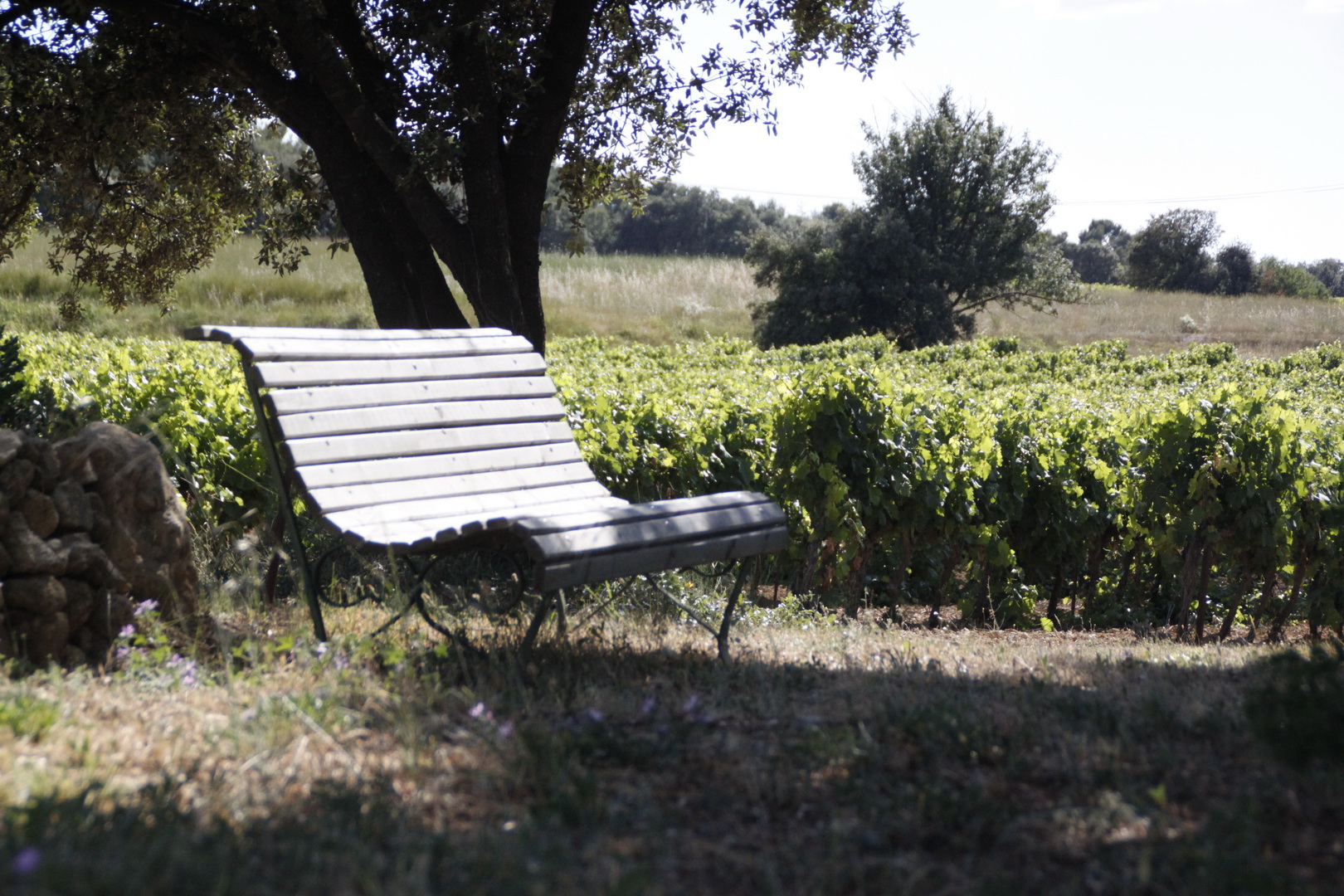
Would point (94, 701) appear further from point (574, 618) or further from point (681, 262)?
point (681, 262)

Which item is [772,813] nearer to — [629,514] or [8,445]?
[629,514]

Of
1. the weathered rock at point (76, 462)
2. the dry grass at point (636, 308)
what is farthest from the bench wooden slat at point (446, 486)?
the dry grass at point (636, 308)

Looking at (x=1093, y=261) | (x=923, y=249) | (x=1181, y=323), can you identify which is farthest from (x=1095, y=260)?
(x=923, y=249)

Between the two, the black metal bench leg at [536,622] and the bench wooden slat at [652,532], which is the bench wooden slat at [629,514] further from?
the black metal bench leg at [536,622]

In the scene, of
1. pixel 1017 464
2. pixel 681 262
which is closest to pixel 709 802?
pixel 1017 464

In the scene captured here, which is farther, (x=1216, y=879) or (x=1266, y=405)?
(x=1266, y=405)

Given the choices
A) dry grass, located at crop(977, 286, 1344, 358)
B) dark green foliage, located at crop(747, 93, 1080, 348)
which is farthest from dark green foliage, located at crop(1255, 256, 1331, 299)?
dark green foliage, located at crop(747, 93, 1080, 348)

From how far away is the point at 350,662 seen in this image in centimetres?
317

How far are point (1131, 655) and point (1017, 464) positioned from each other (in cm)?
240

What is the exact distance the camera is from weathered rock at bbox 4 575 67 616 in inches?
128

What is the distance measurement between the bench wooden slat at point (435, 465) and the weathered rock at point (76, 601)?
831mm

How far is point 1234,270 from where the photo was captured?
58.1 meters

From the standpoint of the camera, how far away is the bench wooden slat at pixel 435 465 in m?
3.48

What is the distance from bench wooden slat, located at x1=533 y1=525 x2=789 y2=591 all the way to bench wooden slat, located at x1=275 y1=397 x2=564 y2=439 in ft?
3.71
